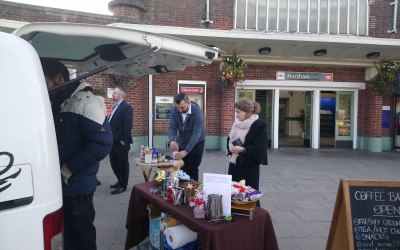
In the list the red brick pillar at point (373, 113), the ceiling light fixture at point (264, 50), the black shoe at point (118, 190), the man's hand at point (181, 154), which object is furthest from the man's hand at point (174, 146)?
the red brick pillar at point (373, 113)

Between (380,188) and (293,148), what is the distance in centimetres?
1004

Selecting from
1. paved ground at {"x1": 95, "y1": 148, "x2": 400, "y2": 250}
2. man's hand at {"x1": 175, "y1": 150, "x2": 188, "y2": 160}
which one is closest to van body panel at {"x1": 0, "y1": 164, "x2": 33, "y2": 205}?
paved ground at {"x1": 95, "y1": 148, "x2": 400, "y2": 250}

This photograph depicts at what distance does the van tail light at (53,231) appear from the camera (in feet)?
5.19

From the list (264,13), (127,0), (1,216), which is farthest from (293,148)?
(1,216)

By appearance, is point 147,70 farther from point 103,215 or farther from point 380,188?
point 380,188

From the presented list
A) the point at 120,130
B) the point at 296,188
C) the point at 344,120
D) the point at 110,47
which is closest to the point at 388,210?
the point at 110,47

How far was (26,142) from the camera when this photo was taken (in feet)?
4.88

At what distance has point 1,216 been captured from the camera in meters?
1.39

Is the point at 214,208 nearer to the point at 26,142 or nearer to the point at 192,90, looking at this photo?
the point at 26,142

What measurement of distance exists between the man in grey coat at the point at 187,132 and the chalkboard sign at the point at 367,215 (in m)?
2.29

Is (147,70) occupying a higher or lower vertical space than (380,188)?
higher

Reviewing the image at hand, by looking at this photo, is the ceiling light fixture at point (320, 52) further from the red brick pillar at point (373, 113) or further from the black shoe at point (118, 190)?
the black shoe at point (118, 190)

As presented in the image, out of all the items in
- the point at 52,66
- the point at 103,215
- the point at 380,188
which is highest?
the point at 52,66

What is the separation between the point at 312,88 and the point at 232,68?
148 inches
